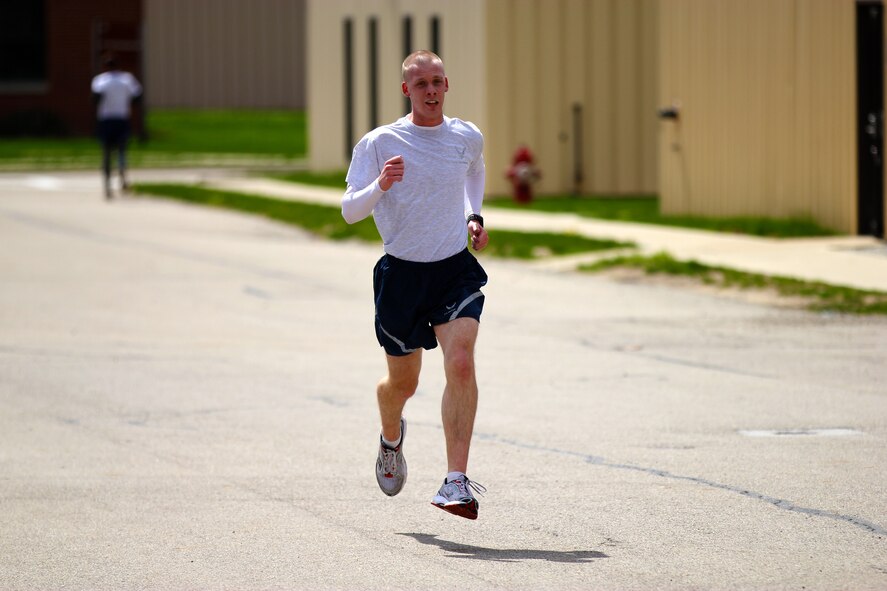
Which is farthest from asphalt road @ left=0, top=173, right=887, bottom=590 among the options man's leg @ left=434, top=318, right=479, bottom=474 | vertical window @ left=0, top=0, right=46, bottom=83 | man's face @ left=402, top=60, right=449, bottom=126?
vertical window @ left=0, top=0, right=46, bottom=83

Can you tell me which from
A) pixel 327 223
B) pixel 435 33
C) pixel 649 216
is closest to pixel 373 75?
pixel 435 33

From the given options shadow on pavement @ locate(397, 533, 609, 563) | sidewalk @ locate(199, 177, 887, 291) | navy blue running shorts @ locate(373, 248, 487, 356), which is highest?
navy blue running shorts @ locate(373, 248, 487, 356)

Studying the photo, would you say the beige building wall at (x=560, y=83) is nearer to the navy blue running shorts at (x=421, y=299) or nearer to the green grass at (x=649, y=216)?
the green grass at (x=649, y=216)

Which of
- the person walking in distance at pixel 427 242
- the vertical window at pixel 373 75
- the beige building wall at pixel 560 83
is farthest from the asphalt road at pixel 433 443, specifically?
the vertical window at pixel 373 75

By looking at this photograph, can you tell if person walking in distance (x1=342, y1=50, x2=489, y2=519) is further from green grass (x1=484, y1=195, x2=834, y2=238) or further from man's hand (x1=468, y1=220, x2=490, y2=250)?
green grass (x1=484, y1=195, x2=834, y2=238)

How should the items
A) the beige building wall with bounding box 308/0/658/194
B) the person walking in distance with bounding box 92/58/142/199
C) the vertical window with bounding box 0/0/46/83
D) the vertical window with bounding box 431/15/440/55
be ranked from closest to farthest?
1. the beige building wall with bounding box 308/0/658/194
2. the vertical window with bounding box 431/15/440/55
3. the person walking in distance with bounding box 92/58/142/199
4. the vertical window with bounding box 0/0/46/83

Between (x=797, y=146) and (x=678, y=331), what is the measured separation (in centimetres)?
611

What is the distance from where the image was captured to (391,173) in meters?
6.56

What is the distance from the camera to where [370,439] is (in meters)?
8.67

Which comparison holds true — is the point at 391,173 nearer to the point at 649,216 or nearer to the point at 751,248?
the point at 751,248

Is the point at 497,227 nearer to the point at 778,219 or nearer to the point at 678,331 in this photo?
the point at 778,219

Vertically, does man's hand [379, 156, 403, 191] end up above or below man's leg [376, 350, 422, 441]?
above

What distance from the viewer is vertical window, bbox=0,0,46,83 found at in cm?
4850

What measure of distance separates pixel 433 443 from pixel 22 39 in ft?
140
